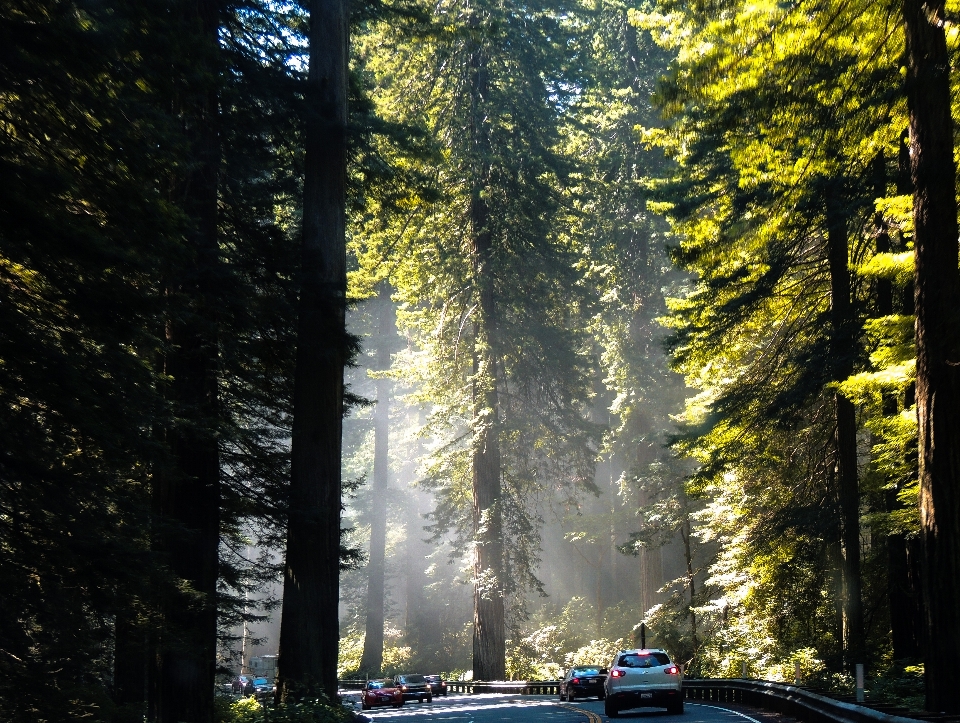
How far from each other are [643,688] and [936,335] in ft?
39.6

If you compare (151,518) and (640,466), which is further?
(640,466)

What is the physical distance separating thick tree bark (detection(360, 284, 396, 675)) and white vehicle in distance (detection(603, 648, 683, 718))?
40167 millimetres

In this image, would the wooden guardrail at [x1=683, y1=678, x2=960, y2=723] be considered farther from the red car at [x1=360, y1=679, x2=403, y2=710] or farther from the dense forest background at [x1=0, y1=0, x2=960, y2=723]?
the red car at [x1=360, y1=679, x2=403, y2=710]

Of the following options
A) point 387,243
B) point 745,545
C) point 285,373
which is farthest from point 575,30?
point 285,373

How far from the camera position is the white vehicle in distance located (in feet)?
75.0

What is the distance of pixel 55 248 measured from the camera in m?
10.4

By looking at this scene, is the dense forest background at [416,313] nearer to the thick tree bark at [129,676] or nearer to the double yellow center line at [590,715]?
the thick tree bark at [129,676]

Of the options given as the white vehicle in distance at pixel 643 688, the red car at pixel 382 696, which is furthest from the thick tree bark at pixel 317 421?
the red car at pixel 382 696

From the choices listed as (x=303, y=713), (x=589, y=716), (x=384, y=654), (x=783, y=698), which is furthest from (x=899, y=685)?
(x=384, y=654)

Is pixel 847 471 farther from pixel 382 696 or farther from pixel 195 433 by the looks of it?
pixel 382 696

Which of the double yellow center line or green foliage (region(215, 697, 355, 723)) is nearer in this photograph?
green foliage (region(215, 697, 355, 723))

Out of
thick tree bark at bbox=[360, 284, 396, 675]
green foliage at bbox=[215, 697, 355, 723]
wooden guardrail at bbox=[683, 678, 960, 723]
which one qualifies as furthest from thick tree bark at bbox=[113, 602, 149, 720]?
thick tree bark at bbox=[360, 284, 396, 675]

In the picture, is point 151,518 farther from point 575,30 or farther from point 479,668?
point 575,30

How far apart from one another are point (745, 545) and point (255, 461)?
564 inches
